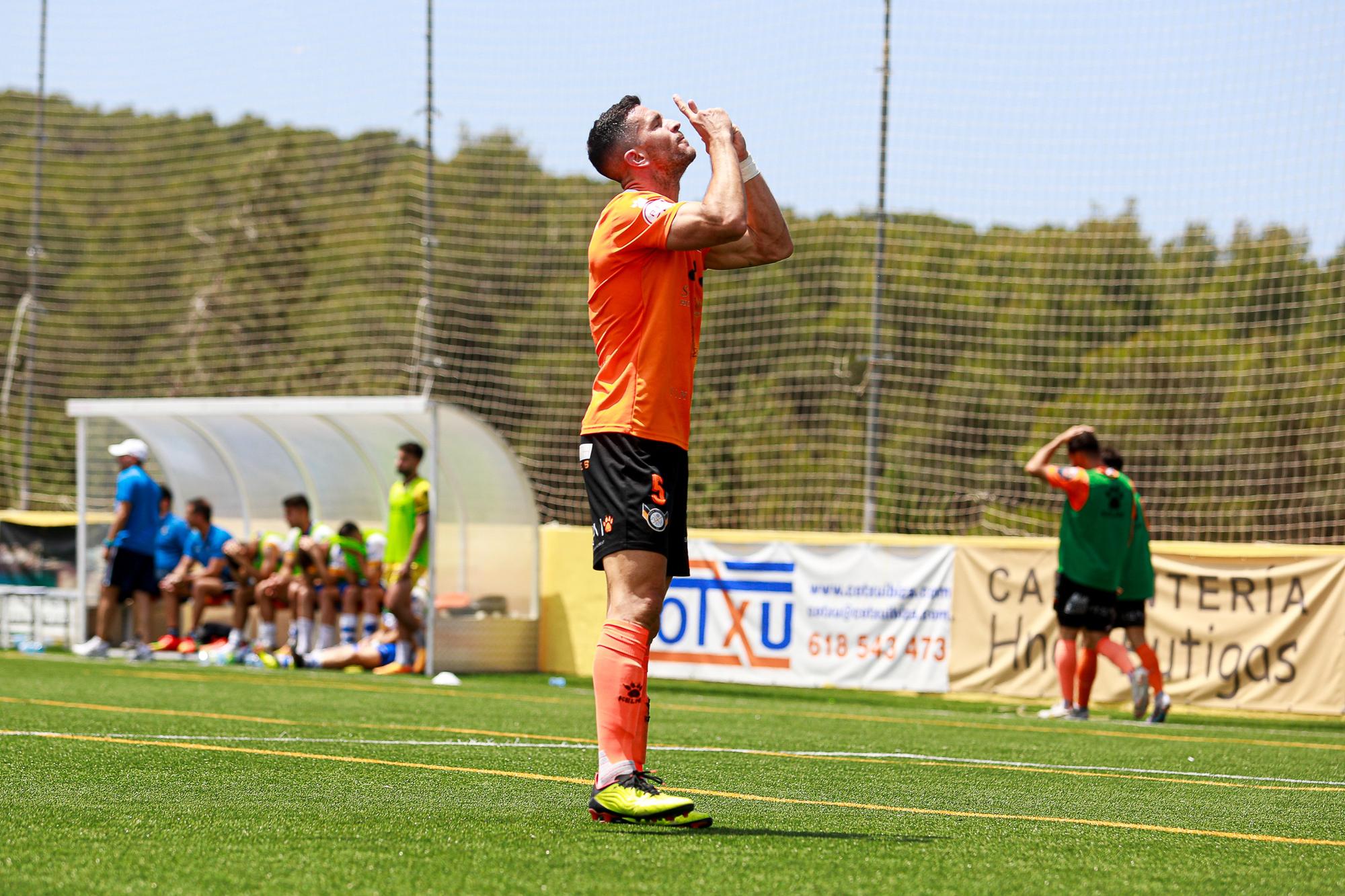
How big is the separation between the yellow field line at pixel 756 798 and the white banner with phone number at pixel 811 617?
7.24 metres

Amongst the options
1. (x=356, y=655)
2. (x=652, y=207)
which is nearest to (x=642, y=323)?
(x=652, y=207)

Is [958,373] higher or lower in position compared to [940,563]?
higher

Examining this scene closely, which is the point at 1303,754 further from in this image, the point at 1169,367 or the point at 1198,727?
the point at 1169,367

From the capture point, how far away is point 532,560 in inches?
592

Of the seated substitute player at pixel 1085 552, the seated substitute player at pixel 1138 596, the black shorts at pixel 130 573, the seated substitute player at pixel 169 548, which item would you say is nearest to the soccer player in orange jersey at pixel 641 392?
the seated substitute player at pixel 1085 552

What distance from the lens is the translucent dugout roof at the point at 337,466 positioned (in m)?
14.8

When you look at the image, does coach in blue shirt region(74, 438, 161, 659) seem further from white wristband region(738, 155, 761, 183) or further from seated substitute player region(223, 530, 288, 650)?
white wristband region(738, 155, 761, 183)

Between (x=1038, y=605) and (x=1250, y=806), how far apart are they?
7653 millimetres

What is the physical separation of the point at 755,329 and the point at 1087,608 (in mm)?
30252

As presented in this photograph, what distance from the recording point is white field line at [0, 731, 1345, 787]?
6543mm

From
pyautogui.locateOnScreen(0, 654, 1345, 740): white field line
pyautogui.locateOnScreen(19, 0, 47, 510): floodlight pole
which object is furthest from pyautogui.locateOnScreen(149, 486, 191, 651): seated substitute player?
pyautogui.locateOnScreen(19, 0, 47, 510): floodlight pole

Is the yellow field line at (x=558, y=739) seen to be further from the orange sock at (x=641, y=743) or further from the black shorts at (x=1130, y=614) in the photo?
the black shorts at (x=1130, y=614)

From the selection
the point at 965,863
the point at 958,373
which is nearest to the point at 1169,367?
the point at 958,373

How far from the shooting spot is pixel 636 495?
4.31 meters
